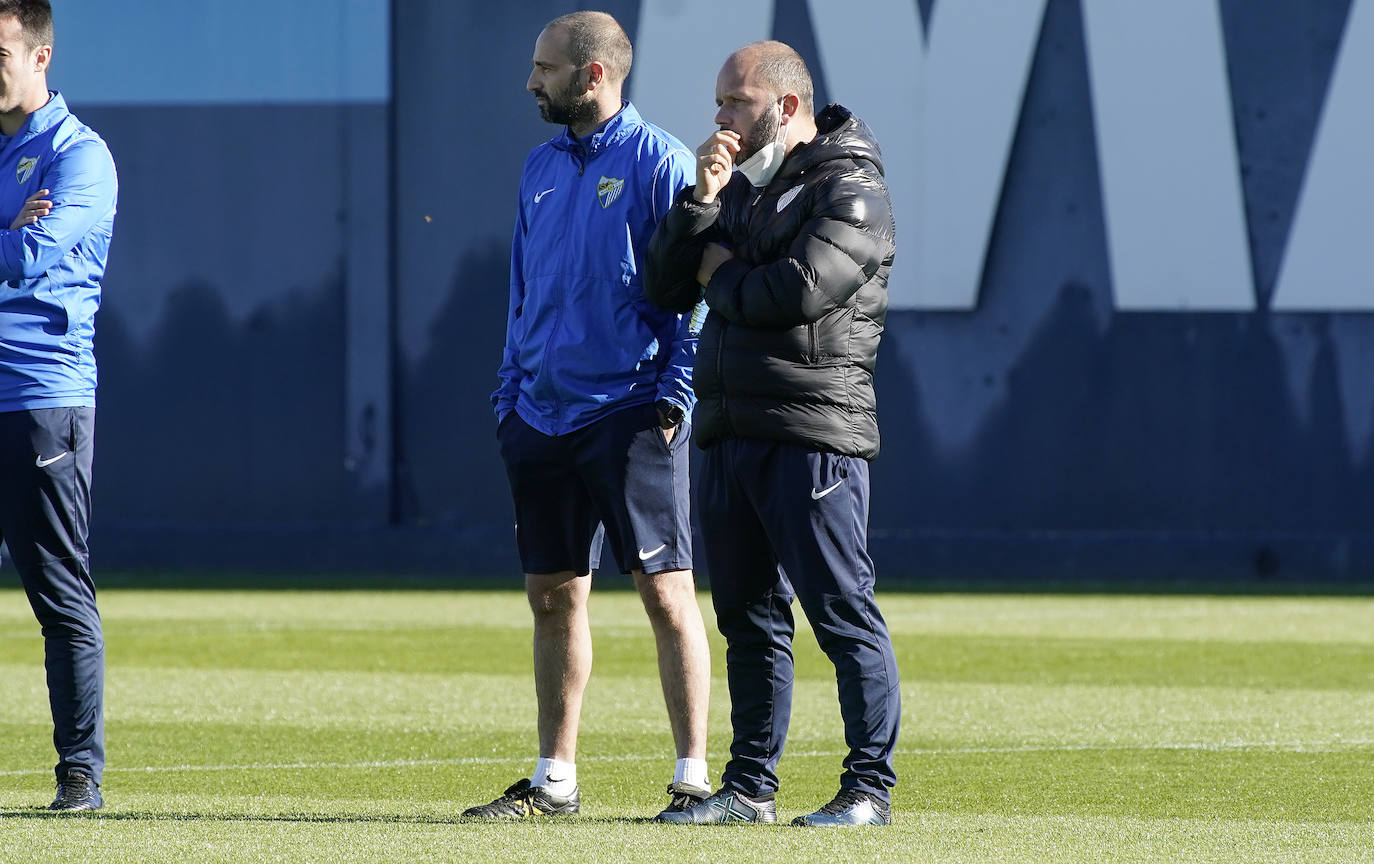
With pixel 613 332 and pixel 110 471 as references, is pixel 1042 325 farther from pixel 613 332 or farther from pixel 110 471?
pixel 613 332

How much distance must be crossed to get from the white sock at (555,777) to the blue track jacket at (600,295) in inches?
35.7

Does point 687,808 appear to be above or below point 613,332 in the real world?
below

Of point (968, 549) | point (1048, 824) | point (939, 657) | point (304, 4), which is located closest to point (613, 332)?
point (1048, 824)

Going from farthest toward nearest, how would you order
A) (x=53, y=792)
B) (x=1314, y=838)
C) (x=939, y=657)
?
1. (x=939, y=657)
2. (x=53, y=792)
3. (x=1314, y=838)

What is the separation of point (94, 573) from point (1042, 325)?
814cm

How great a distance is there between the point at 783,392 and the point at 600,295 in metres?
0.67

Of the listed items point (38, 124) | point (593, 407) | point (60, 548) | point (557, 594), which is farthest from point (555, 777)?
point (38, 124)

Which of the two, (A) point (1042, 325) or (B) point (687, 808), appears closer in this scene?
(B) point (687, 808)

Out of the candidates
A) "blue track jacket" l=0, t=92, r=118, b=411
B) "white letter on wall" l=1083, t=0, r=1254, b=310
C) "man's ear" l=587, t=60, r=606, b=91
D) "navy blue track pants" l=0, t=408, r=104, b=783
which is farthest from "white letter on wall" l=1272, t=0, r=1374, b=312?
"navy blue track pants" l=0, t=408, r=104, b=783

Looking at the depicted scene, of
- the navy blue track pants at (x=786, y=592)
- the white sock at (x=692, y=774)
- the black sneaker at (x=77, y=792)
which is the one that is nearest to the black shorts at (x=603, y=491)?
the navy blue track pants at (x=786, y=592)

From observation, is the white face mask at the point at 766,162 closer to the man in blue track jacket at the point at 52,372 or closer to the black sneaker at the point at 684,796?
the black sneaker at the point at 684,796

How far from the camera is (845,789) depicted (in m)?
5.32

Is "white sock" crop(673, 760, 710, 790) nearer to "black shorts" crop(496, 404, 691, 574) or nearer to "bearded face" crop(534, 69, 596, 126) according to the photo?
"black shorts" crop(496, 404, 691, 574)

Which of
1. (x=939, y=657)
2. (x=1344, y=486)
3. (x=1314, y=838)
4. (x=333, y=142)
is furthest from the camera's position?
(x=333, y=142)
